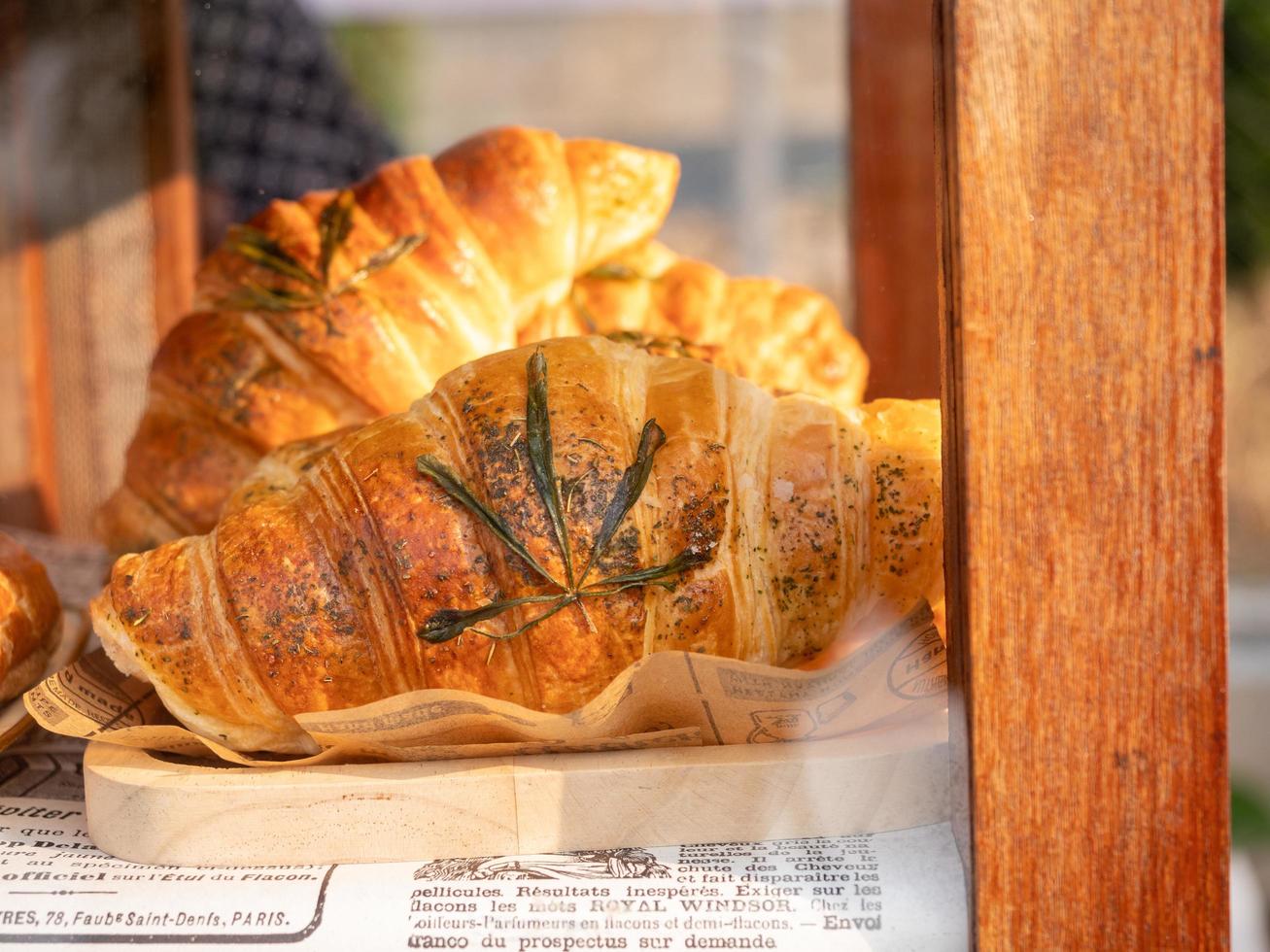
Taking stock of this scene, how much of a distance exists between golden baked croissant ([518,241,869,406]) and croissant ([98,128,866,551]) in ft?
0.15

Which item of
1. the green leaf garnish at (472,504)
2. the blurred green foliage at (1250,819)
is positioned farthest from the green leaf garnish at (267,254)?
the blurred green foliage at (1250,819)

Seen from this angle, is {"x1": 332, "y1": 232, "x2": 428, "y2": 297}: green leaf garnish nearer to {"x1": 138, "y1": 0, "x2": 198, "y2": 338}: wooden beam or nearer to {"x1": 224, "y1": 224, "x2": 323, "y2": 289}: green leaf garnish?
{"x1": 224, "y1": 224, "x2": 323, "y2": 289}: green leaf garnish

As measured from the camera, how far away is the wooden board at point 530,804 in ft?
2.52

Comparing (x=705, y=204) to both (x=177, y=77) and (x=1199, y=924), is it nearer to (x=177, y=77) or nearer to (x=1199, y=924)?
(x=177, y=77)

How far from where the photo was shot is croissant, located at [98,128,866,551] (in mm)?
1117

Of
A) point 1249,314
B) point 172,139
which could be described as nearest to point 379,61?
point 172,139

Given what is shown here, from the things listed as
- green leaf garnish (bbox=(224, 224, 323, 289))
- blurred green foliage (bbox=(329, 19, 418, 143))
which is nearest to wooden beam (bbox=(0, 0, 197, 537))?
blurred green foliage (bbox=(329, 19, 418, 143))

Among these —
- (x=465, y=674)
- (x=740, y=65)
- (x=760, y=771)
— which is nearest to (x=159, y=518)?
(x=465, y=674)

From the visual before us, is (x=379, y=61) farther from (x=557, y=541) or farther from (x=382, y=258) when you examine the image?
(x=557, y=541)

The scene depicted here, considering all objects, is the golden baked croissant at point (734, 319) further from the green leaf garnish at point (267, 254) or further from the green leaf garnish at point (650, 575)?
the green leaf garnish at point (650, 575)

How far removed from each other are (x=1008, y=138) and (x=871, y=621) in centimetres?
35

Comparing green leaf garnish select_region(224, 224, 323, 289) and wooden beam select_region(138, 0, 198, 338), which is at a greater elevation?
wooden beam select_region(138, 0, 198, 338)

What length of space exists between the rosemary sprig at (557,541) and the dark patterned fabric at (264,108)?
29.9 inches

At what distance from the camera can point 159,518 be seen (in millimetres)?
1167
